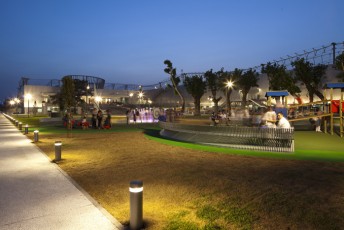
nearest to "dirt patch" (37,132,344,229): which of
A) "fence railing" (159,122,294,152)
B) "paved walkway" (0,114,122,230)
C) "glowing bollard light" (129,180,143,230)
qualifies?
"glowing bollard light" (129,180,143,230)

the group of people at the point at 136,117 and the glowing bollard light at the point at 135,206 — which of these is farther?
the group of people at the point at 136,117

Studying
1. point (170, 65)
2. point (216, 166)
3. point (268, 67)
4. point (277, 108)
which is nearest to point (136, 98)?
point (170, 65)

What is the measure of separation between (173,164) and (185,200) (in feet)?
12.7

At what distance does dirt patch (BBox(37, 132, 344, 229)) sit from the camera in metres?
5.04

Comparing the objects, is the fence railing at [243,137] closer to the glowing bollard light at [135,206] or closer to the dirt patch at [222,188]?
the dirt patch at [222,188]

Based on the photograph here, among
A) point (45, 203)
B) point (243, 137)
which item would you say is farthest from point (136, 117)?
point (45, 203)

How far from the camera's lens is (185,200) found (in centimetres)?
614

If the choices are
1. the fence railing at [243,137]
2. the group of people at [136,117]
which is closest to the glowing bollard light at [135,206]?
the fence railing at [243,137]

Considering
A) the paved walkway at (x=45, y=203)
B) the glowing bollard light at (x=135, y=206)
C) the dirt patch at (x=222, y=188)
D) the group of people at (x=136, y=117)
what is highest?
the group of people at (x=136, y=117)

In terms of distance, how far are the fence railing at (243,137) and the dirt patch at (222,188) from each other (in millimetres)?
1947

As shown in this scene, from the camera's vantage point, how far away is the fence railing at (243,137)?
11.9 meters

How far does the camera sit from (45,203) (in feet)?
19.9

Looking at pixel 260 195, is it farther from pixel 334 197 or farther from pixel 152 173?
pixel 152 173

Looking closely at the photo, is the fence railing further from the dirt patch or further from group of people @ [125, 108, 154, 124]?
group of people @ [125, 108, 154, 124]
